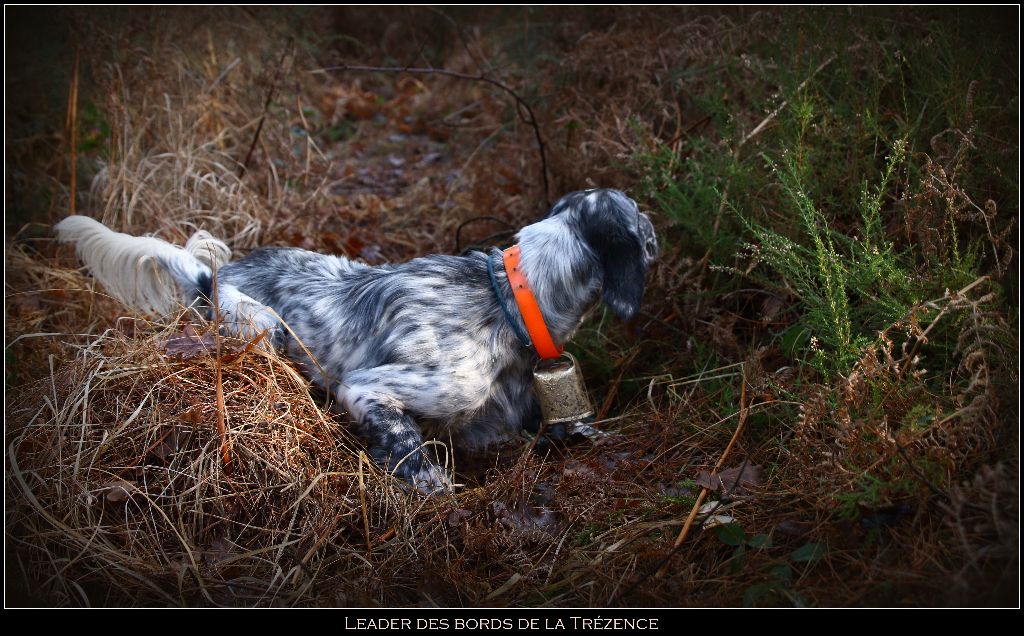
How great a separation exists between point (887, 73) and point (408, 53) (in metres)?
5.54

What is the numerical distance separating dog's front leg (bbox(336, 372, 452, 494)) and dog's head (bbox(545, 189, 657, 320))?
1.02 metres

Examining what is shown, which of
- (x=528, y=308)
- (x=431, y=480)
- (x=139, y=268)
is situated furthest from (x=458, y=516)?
(x=139, y=268)

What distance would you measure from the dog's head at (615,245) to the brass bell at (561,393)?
392mm

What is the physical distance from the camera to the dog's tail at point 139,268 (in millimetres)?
3781

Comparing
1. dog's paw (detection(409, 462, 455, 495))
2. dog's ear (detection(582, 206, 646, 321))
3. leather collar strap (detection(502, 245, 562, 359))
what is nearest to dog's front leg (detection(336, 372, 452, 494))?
dog's paw (detection(409, 462, 455, 495))

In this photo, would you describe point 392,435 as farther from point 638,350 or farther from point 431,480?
point 638,350

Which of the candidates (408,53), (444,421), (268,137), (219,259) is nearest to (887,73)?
(444,421)

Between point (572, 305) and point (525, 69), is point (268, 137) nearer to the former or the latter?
point (525, 69)

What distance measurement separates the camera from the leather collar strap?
10.8 ft

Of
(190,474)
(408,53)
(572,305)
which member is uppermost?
(408,53)

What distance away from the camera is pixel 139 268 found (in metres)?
3.79

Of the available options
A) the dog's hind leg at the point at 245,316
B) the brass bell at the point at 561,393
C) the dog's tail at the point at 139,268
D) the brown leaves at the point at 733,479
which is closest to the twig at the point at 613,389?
the brass bell at the point at 561,393

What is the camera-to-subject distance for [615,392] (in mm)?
3904

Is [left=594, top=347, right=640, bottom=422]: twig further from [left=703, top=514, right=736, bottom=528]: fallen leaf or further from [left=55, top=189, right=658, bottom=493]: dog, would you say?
[left=703, top=514, right=736, bottom=528]: fallen leaf
